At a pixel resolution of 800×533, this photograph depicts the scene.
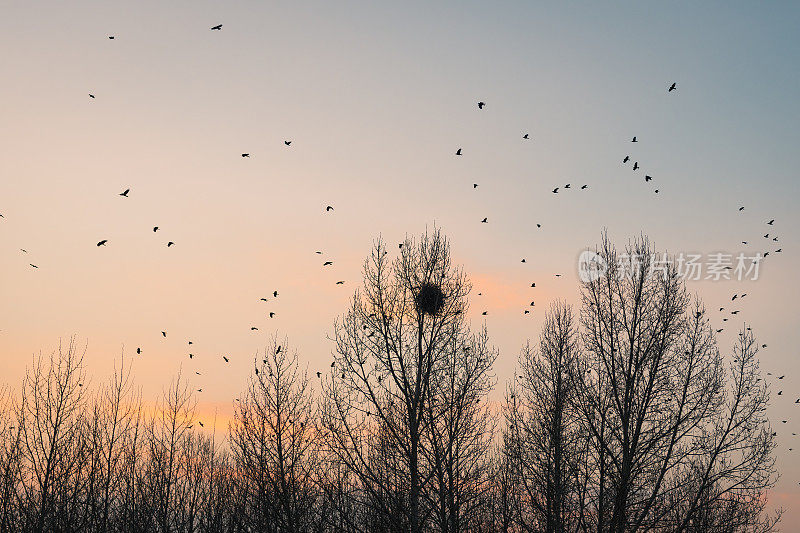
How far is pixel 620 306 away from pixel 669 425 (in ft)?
12.4

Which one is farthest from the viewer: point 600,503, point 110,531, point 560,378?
point 110,531

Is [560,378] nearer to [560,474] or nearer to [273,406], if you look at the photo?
[560,474]

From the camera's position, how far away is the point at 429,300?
69.8ft

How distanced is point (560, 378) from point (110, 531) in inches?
718

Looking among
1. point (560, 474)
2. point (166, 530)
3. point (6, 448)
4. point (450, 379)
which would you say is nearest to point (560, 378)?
point (560, 474)

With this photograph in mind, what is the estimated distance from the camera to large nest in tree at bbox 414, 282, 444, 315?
69.5ft

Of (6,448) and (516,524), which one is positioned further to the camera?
(6,448)

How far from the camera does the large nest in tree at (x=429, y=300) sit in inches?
834

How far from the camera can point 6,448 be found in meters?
23.5

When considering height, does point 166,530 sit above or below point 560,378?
below

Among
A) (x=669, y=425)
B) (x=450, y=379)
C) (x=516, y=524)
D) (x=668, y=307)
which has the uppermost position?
(x=668, y=307)

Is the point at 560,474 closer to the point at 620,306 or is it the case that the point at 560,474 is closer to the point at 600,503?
the point at 600,503

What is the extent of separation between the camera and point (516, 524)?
72.3 ft

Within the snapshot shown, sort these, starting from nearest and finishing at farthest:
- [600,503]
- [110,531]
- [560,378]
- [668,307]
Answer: [600,503] → [668,307] → [560,378] → [110,531]
